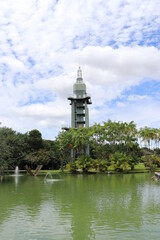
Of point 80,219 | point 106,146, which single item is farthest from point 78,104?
point 80,219

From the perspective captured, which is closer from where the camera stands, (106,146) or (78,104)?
(106,146)

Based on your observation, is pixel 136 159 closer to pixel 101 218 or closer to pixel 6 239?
pixel 101 218

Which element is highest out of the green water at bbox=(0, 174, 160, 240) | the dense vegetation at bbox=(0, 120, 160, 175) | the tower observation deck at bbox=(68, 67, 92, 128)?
the tower observation deck at bbox=(68, 67, 92, 128)

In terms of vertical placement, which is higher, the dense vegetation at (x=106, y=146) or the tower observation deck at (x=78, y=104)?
the tower observation deck at (x=78, y=104)

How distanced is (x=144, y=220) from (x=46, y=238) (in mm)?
4380

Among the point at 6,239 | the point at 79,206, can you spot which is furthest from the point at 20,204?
the point at 6,239

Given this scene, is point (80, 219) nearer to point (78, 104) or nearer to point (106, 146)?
point (106, 146)

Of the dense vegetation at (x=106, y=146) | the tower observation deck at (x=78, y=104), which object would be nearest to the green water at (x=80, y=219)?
the dense vegetation at (x=106, y=146)

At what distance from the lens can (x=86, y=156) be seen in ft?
154

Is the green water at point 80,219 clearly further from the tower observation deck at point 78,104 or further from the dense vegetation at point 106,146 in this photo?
the tower observation deck at point 78,104

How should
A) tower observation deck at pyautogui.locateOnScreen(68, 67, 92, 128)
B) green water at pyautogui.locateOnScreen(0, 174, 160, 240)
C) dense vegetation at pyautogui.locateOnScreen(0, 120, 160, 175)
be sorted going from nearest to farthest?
1. green water at pyautogui.locateOnScreen(0, 174, 160, 240)
2. dense vegetation at pyautogui.locateOnScreen(0, 120, 160, 175)
3. tower observation deck at pyautogui.locateOnScreen(68, 67, 92, 128)

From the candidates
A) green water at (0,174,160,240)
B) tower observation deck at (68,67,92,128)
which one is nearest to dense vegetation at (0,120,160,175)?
tower observation deck at (68,67,92,128)

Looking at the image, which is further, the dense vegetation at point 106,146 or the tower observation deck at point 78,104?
the tower observation deck at point 78,104

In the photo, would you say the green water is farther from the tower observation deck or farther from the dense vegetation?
the tower observation deck
